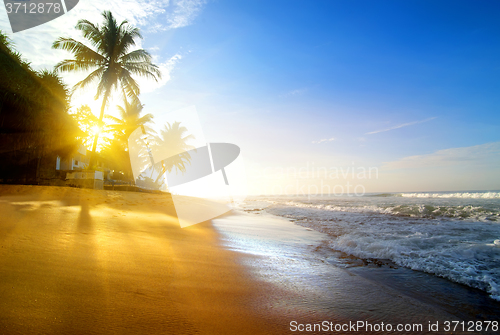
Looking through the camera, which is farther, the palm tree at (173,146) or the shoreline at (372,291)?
the palm tree at (173,146)

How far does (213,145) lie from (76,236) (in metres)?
27.4

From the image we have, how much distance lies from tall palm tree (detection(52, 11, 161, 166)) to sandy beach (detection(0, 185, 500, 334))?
14.7m

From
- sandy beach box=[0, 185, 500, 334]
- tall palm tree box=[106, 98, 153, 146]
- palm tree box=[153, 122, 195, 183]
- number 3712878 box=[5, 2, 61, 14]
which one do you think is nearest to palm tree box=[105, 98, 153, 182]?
tall palm tree box=[106, 98, 153, 146]

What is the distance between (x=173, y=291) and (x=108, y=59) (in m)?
18.2

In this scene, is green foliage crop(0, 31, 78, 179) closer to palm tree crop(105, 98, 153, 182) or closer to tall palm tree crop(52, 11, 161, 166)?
tall palm tree crop(52, 11, 161, 166)

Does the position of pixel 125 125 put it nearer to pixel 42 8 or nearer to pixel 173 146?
pixel 173 146

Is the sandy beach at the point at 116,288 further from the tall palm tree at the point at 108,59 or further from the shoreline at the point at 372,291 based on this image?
the tall palm tree at the point at 108,59

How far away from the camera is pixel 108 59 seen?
51.1 ft

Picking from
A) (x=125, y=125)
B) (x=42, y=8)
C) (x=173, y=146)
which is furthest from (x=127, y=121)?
(x=42, y=8)

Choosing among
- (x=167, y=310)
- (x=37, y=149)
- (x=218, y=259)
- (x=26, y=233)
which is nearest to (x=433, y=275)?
(x=218, y=259)

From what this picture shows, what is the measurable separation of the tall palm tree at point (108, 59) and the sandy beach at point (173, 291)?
48.4ft

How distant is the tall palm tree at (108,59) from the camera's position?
14742 mm

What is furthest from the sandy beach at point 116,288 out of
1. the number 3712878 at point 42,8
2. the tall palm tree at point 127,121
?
the tall palm tree at point 127,121

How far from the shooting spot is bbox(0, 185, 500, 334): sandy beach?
1.44 metres
